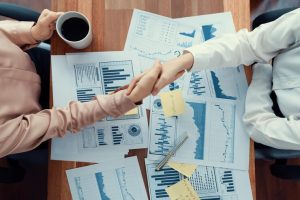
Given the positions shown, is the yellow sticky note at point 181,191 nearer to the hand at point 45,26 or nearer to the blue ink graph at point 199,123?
the blue ink graph at point 199,123

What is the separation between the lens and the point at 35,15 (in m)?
1.01

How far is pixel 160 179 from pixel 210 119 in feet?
0.69

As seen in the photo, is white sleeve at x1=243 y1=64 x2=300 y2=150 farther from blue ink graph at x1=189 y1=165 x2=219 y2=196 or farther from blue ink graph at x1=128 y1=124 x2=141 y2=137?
blue ink graph at x1=128 y1=124 x2=141 y2=137

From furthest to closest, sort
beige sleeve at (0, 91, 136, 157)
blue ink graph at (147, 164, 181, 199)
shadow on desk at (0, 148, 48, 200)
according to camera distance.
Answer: shadow on desk at (0, 148, 48, 200) → blue ink graph at (147, 164, 181, 199) → beige sleeve at (0, 91, 136, 157)

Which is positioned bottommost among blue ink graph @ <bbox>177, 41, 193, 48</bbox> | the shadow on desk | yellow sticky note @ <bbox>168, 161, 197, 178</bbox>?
the shadow on desk

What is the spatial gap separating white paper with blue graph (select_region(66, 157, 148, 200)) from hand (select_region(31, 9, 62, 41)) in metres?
0.36

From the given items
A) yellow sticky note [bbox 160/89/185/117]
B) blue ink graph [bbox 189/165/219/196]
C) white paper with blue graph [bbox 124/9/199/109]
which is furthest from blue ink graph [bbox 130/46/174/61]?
blue ink graph [bbox 189/165/219/196]

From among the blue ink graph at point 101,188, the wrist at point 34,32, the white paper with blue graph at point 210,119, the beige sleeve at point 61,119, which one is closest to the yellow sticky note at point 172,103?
the white paper with blue graph at point 210,119

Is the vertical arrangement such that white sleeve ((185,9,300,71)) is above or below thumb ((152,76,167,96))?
above

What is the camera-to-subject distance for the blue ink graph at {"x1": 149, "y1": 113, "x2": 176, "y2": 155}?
3.02 feet

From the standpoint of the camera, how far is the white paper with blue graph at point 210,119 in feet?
3.03

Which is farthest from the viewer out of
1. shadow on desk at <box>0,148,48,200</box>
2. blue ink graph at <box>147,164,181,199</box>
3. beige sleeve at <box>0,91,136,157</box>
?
shadow on desk at <box>0,148,48,200</box>

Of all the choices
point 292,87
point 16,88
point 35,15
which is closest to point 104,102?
point 16,88

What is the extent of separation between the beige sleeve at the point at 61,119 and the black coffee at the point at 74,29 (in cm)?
17
